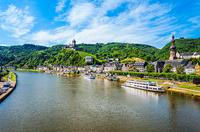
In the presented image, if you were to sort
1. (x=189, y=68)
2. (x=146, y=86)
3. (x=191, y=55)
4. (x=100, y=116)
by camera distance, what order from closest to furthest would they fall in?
(x=100, y=116), (x=146, y=86), (x=189, y=68), (x=191, y=55)

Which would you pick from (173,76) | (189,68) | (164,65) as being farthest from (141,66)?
(173,76)

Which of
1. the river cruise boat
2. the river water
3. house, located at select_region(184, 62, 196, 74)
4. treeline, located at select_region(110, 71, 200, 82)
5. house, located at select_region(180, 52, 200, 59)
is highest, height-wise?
house, located at select_region(180, 52, 200, 59)

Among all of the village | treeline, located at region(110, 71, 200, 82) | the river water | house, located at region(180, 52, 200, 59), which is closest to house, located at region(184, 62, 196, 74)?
the village

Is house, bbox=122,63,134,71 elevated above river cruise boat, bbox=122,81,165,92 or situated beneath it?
elevated above

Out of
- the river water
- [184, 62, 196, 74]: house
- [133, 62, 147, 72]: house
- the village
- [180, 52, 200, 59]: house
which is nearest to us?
the river water

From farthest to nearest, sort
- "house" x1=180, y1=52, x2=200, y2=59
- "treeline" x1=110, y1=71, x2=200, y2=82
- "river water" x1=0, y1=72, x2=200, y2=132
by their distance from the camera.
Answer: "house" x1=180, y1=52, x2=200, y2=59 → "treeline" x1=110, y1=71, x2=200, y2=82 → "river water" x1=0, y1=72, x2=200, y2=132

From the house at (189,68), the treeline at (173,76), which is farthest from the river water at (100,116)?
the house at (189,68)

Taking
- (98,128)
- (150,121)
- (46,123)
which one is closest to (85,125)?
(98,128)

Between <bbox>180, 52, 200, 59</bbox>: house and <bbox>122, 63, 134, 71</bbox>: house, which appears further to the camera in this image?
<bbox>180, 52, 200, 59</bbox>: house

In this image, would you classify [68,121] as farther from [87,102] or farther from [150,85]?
[150,85]

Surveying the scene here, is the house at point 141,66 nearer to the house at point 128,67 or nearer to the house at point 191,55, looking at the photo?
the house at point 128,67

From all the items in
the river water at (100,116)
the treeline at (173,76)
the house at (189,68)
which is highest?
the house at (189,68)

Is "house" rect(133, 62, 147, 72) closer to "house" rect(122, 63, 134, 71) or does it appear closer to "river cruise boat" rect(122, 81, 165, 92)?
"house" rect(122, 63, 134, 71)

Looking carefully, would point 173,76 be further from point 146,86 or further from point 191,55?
point 191,55
